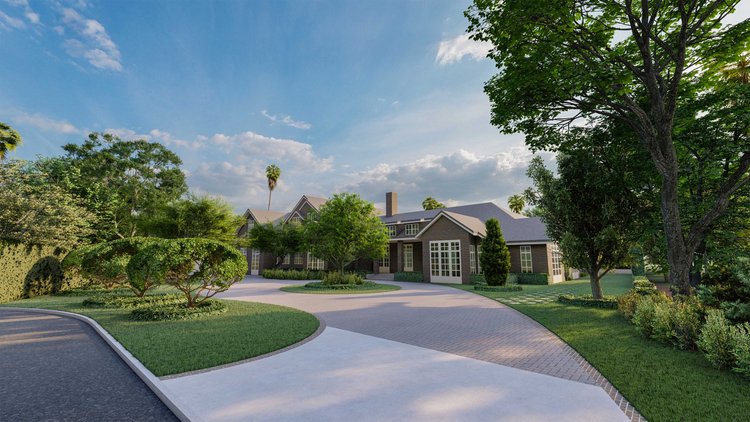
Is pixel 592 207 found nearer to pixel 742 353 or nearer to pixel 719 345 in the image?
pixel 719 345

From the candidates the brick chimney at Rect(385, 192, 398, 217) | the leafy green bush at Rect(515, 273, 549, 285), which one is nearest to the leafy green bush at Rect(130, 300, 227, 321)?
the leafy green bush at Rect(515, 273, 549, 285)

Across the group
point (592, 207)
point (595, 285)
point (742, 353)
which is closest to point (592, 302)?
point (595, 285)

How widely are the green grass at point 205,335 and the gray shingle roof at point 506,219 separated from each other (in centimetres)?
A: 2016

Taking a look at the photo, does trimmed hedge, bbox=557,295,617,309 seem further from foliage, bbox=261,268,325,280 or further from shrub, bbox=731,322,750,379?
foliage, bbox=261,268,325,280

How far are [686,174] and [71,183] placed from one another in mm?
35042

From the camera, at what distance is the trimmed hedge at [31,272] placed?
15.9m

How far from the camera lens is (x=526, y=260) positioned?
87.1ft

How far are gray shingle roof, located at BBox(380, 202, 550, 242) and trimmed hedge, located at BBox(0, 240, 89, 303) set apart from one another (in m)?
27.2

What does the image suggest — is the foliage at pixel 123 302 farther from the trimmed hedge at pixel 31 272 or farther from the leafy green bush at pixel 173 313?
the trimmed hedge at pixel 31 272

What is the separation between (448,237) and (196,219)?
19.6m

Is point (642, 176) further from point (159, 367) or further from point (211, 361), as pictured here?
point (159, 367)

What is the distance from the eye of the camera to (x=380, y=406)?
4387 millimetres

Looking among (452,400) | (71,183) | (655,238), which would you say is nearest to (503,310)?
(655,238)

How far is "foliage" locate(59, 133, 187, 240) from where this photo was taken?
28.6 meters
